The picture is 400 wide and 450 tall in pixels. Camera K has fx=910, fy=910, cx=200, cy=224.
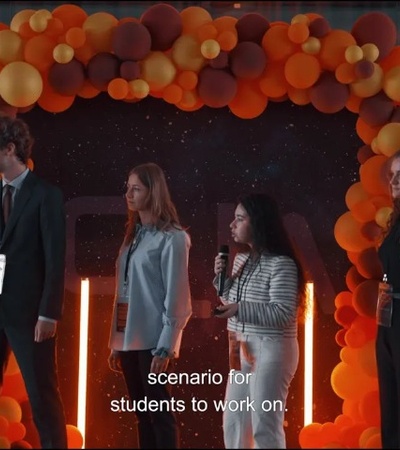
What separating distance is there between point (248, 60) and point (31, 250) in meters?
1.28

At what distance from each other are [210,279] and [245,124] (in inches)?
30.4

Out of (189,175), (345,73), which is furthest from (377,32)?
(189,175)

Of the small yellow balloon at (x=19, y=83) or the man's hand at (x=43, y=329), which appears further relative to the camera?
the small yellow balloon at (x=19, y=83)

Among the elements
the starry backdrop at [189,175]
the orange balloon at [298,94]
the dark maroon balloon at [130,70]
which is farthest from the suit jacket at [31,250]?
the orange balloon at [298,94]

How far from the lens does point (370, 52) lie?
409 centimetres

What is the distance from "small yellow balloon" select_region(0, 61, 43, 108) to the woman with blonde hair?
1.90 ft

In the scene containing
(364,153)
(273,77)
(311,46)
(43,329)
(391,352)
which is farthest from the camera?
(364,153)

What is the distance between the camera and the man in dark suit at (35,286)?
3.84 m

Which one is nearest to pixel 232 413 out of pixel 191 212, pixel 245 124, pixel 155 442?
pixel 155 442

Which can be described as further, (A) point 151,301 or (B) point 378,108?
(B) point 378,108

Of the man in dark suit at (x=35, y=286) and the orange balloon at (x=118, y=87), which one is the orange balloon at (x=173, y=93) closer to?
the orange balloon at (x=118, y=87)

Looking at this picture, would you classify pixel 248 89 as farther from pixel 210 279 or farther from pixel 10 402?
pixel 10 402

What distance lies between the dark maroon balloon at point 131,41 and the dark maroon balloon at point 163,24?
0.16 ft

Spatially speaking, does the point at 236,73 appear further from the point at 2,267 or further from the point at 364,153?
the point at 2,267
